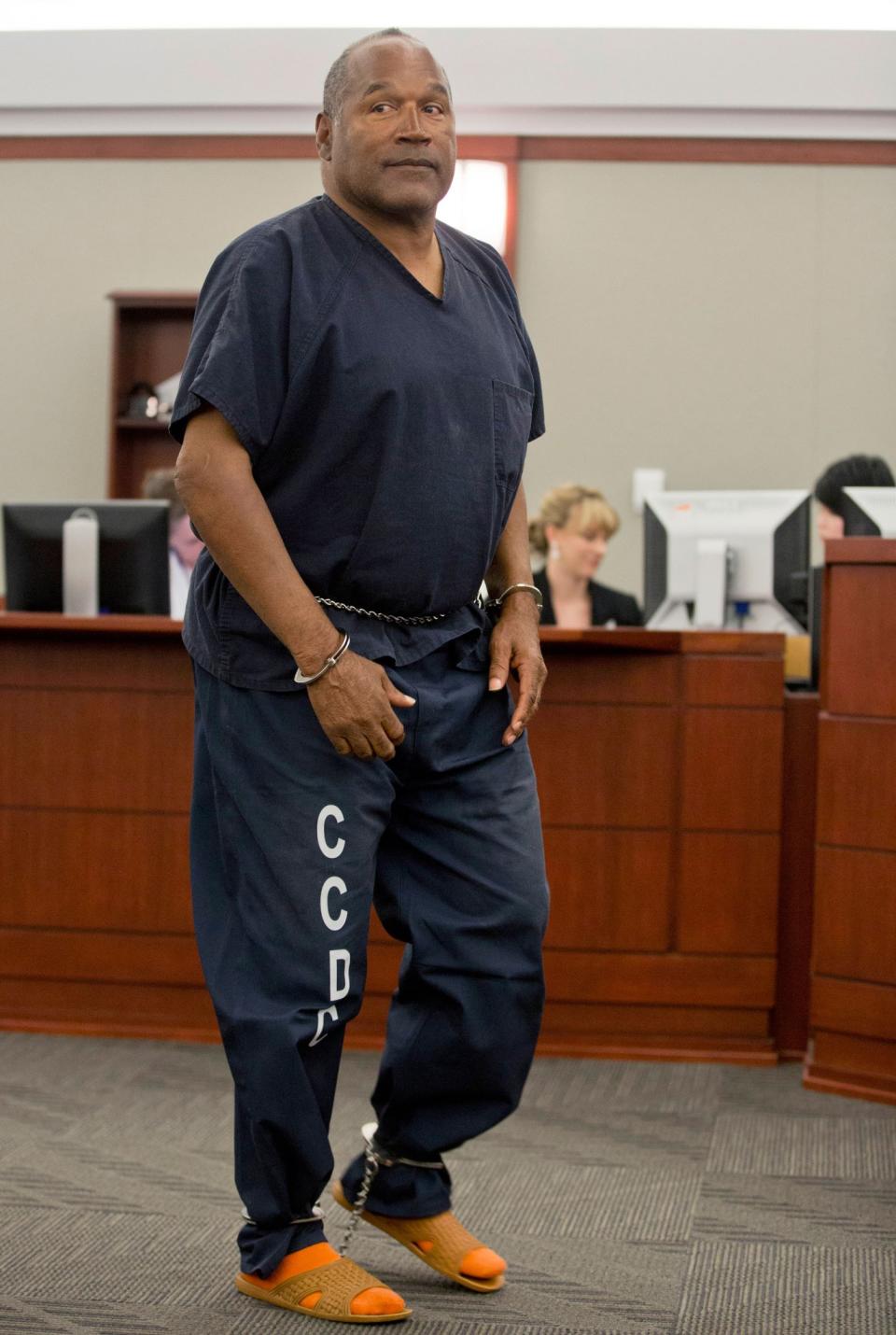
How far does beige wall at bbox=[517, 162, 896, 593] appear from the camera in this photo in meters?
5.66

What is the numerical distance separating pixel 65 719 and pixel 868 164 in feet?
13.1

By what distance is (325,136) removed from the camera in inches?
65.8

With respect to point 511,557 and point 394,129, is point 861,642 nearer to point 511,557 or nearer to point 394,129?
point 511,557

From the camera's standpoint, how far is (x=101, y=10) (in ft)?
19.4

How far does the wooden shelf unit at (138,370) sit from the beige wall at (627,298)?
9.4 inches

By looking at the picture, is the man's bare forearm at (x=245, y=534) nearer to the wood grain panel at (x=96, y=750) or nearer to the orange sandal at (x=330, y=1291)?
the orange sandal at (x=330, y=1291)

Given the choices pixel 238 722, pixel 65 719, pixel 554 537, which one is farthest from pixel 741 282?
pixel 238 722

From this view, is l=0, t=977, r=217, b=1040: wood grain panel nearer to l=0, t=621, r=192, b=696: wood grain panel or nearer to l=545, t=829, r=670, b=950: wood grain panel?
l=0, t=621, r=192, b=696: wood grain panel

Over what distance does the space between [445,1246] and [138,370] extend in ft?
14.8

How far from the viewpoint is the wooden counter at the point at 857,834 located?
2.81 metres

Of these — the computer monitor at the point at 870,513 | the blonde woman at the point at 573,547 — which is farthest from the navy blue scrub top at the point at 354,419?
the blonde woman at the point at 573,547

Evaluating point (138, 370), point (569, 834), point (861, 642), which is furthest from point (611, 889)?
point (138, 370)

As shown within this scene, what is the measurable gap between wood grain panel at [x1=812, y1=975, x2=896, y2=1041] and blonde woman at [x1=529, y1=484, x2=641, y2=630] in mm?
1757

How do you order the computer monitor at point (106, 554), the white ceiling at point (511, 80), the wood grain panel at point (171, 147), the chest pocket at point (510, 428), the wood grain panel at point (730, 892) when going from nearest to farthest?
the chest pocket at point (510, 428) < the wood grain panel at point (730, 892) < the computer monitor at point (106, 554) < the white ceiling at point (511, 80) < the wood grain panel at point (171, 147)
